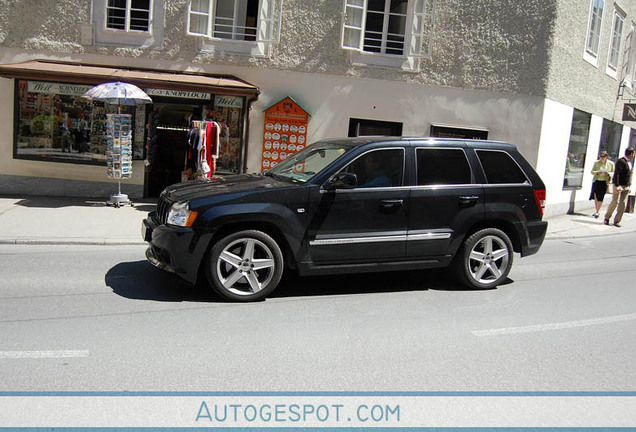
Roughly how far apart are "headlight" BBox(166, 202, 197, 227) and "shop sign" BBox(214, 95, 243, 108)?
25.3 feet

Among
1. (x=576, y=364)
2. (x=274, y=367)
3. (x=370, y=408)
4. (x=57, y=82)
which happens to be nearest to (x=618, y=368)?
(x=576, y=364)

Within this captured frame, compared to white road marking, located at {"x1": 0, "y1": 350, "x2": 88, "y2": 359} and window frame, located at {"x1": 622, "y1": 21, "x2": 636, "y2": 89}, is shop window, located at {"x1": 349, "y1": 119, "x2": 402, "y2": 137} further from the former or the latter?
white road marking, located at {"x1": 0, "y1": 350, "x2": 88, "y2": 359}

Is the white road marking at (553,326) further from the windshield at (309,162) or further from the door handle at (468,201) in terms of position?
the windshield at (309,162)

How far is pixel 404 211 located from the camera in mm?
6520

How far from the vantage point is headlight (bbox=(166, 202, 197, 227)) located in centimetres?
581

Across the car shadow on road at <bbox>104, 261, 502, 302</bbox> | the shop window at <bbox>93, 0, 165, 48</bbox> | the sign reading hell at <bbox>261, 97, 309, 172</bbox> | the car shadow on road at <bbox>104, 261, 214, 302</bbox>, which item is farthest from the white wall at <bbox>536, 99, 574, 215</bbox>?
the car shadow on road at <bbox>104, 261, 214, 302</bbox>

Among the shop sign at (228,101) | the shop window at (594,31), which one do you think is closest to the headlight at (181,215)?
the shop sign at (228,101)

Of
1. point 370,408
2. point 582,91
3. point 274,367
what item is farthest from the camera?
point 582,91

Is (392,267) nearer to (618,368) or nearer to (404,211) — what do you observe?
(404,211)

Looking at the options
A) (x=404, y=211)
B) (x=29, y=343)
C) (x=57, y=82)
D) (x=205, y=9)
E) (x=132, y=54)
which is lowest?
(x=29, y=343)

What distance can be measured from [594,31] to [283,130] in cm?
955

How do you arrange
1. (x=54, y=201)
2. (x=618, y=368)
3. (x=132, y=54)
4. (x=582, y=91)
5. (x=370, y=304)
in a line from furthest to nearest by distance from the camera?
(x=582, y=91) → (x=132, y=54) → (x=54, y=201) → (x=370, y=304) → (x=618, y=368)

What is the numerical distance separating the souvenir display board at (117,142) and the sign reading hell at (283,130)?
3252mm

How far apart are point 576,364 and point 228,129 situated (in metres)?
10.2
